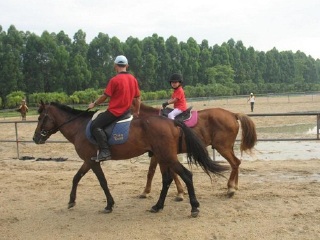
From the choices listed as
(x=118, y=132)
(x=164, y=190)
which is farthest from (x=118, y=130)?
(x=164, y=190)

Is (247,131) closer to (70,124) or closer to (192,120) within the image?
(192,120)

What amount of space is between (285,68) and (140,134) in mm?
97664

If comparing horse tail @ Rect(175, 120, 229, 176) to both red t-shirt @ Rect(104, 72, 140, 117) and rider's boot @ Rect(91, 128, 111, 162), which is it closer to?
red t-shirt @ Rect(104, 72, 140, 117)

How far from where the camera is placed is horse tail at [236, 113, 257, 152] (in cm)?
737

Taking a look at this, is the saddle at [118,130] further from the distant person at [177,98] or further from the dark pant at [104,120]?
the distant person at [177,98]

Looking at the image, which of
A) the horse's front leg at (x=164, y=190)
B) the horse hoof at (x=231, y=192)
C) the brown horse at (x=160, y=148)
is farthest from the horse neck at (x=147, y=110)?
the horse hoof at (x=231, y=192)

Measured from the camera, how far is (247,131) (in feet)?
24.3

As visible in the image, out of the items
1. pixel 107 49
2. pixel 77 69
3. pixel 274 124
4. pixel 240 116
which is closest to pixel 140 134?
pixel 240 116

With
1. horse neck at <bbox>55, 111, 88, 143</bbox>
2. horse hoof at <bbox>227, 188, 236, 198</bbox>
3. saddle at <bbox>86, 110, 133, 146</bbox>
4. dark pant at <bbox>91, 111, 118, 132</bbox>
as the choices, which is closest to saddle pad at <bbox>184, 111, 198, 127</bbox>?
horse hoof at <bbox>227, 188, 236, 198</bbox>

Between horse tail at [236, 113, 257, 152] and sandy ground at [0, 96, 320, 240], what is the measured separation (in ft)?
2.69

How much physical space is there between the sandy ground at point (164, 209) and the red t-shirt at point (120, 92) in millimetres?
1682

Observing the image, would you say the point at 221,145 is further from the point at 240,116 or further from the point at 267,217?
the point at 267,217

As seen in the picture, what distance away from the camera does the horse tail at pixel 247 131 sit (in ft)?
24.2

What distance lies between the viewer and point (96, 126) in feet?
19.0
